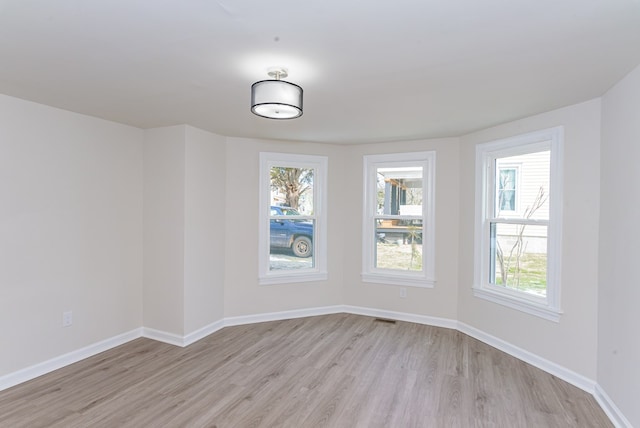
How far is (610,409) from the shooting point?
2451 millimetres

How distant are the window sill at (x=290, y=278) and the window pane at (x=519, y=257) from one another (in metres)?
2.11

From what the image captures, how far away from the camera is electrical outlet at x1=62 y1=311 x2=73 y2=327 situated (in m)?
3.18

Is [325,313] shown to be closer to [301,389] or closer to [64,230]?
[301,389]

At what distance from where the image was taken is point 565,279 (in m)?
2.96

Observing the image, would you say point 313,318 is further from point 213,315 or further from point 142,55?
point 142,55

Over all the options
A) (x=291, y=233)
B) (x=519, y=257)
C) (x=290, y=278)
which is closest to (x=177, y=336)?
(x=290, y=278)

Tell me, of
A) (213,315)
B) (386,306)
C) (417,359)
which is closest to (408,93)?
(417,359)

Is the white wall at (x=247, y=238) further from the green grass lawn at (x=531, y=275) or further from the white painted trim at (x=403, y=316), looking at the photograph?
the green grass lawn at (x=531, y=275)

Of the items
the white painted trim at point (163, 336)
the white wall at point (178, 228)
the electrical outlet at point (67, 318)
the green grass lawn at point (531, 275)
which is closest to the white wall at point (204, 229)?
the white wall at point (178, 228)

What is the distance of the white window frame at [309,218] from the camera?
4434mm

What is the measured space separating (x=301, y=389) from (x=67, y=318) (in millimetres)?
2289

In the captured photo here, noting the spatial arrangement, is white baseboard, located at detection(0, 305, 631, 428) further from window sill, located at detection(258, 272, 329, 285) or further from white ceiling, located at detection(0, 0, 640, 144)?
white ceiling, located at detection(0, 0, 640, 144)

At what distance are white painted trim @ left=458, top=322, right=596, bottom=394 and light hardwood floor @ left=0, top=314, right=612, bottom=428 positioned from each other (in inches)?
2.6

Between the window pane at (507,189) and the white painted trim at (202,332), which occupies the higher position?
the window pane at (507,189)
